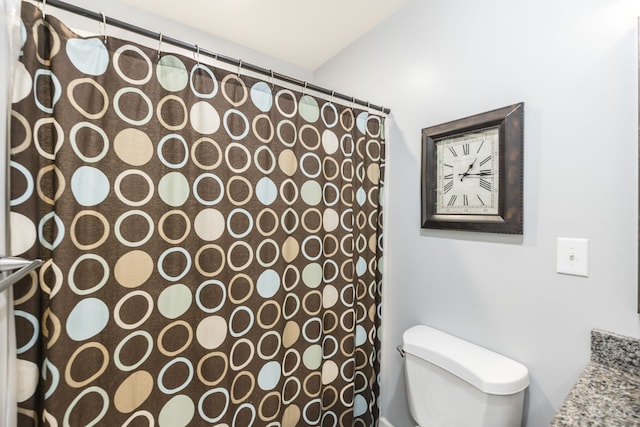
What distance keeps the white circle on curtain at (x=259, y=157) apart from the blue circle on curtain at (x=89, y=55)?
0.54 m

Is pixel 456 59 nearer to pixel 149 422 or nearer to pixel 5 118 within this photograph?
pixel 5 118

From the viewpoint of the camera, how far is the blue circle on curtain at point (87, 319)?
859 millimetres

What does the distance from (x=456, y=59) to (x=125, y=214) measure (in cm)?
147

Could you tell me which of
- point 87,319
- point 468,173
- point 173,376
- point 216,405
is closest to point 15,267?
point 87,319

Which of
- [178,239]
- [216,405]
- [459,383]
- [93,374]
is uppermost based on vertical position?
[178,239]

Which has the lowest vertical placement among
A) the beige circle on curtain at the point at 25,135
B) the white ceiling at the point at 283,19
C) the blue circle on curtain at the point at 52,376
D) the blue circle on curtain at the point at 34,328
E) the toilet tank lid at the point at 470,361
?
the toilet tank lid at the point at 470,361

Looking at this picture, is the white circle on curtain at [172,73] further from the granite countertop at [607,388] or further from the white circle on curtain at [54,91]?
the granite countertop at [607,388]

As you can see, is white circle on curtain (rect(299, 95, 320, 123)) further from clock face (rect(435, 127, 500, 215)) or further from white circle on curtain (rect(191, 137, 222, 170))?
clock face (rect(435, 127, 500, 215))

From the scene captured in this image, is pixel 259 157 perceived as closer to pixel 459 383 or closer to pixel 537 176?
pixel 537 176

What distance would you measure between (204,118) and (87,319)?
0.76m

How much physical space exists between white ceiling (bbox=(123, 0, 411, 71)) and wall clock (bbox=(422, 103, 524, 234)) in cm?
80

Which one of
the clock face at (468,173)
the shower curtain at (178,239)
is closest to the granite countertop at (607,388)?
the clock face at (468,173)

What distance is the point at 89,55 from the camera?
87 centimetres

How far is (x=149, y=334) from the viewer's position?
3.21 ft
